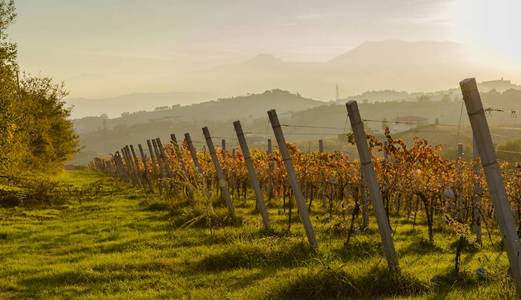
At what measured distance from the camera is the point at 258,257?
23.9 feet

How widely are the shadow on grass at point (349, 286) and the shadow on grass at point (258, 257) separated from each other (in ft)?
4.86

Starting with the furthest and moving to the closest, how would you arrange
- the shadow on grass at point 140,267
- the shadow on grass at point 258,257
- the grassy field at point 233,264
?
the shadow on grass at point 140,267 < the shadow on grass at point 258,257 < the grassy field at point 233,264

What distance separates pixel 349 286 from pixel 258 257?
2.30m

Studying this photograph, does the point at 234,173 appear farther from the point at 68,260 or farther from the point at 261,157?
the point at 68,260

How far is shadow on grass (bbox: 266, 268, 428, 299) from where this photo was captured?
5.22m

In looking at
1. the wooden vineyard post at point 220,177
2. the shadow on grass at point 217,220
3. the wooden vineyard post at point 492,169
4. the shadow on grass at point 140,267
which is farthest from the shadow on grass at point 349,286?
the wooden vineyard post at point 220,177

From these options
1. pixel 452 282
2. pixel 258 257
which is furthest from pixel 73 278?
pixel 452 282

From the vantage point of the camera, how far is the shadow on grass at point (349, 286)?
5219 mm

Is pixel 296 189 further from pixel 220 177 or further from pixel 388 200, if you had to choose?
pixel 220 177

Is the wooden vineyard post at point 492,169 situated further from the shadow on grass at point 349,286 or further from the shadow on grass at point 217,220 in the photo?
the shadow on grass at point 217,220

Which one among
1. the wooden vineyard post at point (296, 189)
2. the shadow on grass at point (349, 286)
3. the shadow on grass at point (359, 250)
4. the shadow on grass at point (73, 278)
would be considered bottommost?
the shadow on grass at point (73, 278)

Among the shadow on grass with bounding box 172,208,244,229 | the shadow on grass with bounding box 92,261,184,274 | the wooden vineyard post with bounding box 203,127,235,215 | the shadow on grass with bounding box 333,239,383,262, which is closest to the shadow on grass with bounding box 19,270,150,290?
the shadow on grass with bounding box 92,261,184,274

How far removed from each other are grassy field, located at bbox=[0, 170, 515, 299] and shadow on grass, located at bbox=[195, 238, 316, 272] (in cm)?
2

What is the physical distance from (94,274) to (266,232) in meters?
3.59
